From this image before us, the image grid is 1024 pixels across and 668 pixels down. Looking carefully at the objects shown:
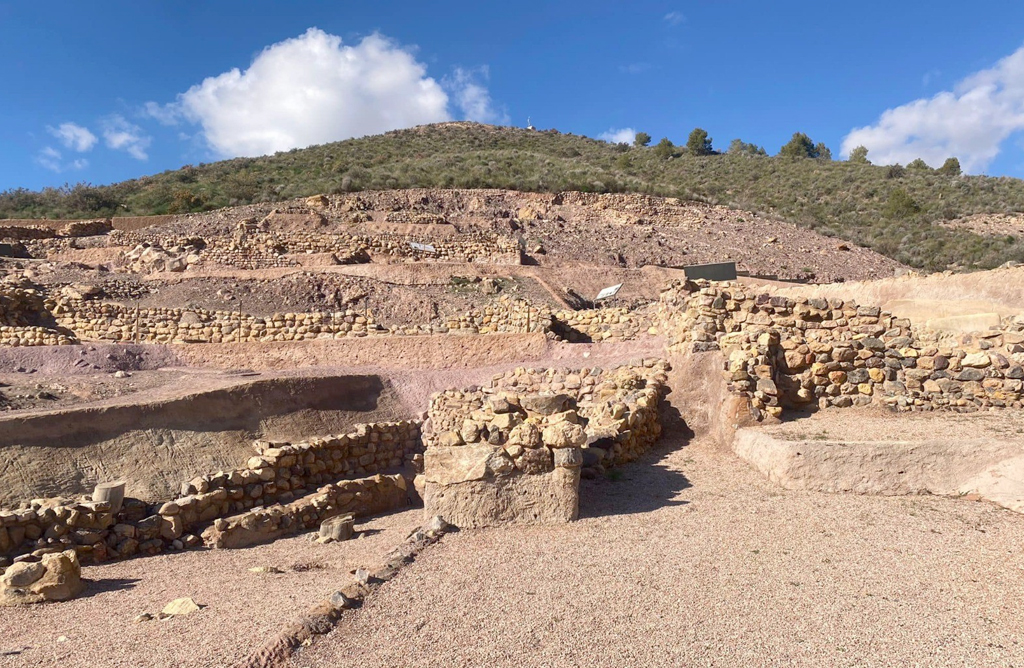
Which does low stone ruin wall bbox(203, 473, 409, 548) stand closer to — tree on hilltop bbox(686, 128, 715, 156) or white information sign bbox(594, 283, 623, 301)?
white information sign bbox(594, 283, 623, 301)

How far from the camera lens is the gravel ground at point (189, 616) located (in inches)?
158

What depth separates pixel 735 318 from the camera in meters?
9.70

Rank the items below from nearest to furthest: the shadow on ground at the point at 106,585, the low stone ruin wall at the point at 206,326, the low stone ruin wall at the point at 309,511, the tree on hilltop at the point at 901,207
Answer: the shadow on ground at the point at 106,585, the low stone ruin wall at the point at 309,511, the low stone ruin wall at the point at 206,326, the tree on hilltop at the point at 901,207

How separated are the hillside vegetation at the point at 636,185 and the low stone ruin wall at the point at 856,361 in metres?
20.1

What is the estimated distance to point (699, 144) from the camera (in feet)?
204

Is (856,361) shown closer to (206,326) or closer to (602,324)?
(602,324)

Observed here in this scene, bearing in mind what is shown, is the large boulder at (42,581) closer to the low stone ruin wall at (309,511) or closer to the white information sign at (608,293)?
the low stone ruin wall at (309,511)

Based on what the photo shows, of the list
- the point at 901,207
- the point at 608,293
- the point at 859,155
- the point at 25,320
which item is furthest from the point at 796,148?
the point at 25,320

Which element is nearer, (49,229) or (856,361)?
(856,361)

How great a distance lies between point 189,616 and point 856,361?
8.03 m

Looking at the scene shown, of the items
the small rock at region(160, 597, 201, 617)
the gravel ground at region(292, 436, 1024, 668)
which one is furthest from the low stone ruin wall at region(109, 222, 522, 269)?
the small rock at region(160, 597, 201, 617)

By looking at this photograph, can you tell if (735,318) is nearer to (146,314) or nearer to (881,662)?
(881,662)

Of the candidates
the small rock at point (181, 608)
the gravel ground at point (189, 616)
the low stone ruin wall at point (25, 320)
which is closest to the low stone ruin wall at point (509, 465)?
the gravel ground at point (189, 616)

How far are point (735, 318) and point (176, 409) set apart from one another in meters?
8.29
